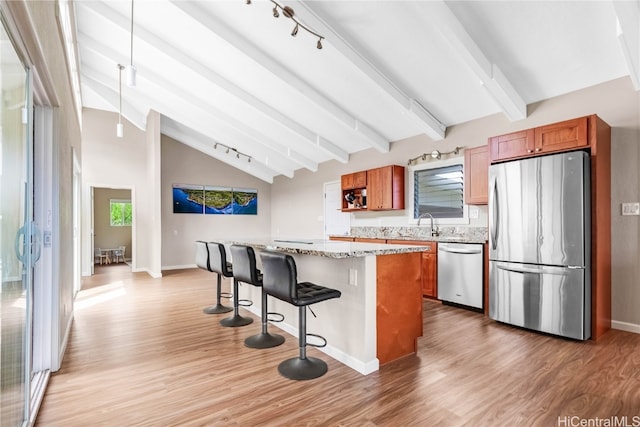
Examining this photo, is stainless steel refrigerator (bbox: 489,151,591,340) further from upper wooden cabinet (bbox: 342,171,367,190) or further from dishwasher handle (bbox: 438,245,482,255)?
upper wooden cabinet (bbox: 342,171,367,190)

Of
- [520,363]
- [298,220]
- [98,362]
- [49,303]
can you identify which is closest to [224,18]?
[49,303]

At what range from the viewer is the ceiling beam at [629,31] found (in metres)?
2.51

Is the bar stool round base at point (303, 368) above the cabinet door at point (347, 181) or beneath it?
beneath

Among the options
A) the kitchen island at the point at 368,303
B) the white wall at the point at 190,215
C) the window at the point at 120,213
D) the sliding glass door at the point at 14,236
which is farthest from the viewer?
the window at the point at 120,213

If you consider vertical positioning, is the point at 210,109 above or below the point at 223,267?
above

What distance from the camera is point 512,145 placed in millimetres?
3633

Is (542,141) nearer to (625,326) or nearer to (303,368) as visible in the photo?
(625,326)

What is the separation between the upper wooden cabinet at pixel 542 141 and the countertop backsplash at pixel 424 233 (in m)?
1.09

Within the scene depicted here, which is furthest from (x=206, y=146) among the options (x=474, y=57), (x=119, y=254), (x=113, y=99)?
(x=474, y=57)

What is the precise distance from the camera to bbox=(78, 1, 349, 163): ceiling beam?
4.13 metres

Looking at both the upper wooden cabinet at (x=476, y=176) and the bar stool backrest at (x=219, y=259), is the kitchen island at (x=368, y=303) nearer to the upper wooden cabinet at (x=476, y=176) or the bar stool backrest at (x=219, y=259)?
the bar stool backrest at (x=219, y=259)

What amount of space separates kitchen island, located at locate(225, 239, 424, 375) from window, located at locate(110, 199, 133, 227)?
9536 millimetres

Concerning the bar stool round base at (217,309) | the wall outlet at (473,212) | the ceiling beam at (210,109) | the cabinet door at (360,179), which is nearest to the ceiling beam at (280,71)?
the cabinet door at (360,179)

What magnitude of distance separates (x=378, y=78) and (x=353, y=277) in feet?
8.74
